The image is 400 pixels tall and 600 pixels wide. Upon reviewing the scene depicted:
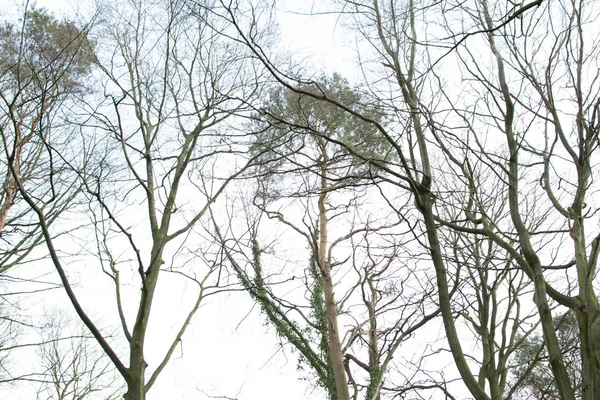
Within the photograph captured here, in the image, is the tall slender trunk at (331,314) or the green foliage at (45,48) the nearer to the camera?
the green foliage at (45,48)

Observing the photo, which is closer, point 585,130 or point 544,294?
point 544,294

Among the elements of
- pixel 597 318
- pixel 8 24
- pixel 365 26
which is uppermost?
pixel 8 24

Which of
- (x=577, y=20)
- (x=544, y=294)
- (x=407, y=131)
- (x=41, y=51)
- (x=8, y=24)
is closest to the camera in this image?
(x=544, y=294)

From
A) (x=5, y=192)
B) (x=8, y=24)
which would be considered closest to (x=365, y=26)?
(x=8, y=24)

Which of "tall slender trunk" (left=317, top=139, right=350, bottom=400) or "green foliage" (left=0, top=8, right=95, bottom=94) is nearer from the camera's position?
"green foliage" (left=0, top=8, right=95, bottom=94)

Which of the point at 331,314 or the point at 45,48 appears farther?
the point at 331,314

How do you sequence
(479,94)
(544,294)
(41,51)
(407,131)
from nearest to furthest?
(544,294) < (407,131) < (479,94) < (41,51)

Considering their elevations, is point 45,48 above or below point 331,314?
above

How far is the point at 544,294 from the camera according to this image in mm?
2531

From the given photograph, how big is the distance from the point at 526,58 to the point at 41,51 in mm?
4866

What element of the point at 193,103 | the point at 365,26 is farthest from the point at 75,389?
the point at 365,26

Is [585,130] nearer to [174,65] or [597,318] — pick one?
[597,318]

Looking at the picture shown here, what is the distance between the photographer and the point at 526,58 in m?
3.63

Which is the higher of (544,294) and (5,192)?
(5,192)
